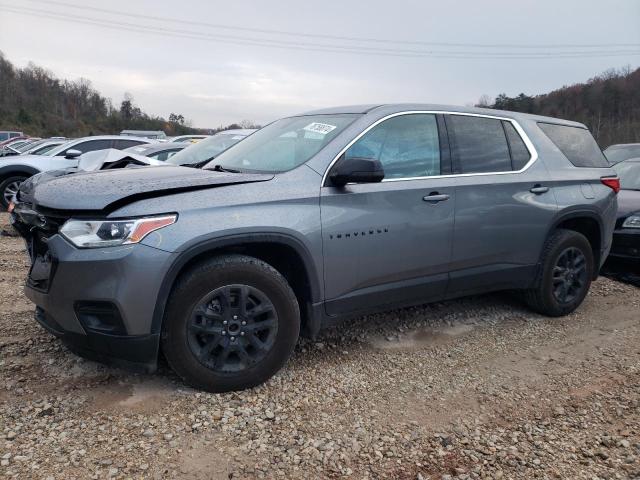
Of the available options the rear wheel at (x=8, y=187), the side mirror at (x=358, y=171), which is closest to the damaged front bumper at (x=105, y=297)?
the side mirror at (x=358, y=171)

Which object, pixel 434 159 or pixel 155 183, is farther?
pixel 434 159

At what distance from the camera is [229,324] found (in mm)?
2896

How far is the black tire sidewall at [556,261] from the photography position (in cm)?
437

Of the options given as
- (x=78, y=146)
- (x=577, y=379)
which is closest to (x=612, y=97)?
(x=78, y=146)

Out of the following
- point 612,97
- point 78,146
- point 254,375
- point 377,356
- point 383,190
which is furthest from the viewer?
point 612,97

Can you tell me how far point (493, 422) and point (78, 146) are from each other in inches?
430

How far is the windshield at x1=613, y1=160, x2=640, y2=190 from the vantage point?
22.3 ft

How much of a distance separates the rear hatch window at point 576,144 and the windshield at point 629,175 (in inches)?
Answer: 91.8

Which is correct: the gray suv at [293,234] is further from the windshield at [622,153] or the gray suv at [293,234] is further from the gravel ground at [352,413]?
the windshield at [622,153]

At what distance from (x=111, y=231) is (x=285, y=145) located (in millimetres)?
1456

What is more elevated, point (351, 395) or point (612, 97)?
point (612, 97)

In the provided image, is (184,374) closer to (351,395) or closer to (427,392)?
(351,395)

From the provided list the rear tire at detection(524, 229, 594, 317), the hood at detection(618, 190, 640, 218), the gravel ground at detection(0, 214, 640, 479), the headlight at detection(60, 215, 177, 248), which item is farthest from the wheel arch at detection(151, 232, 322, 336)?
the hood at detection(618, 190, 640, 218)

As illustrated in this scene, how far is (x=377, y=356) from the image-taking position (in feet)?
11.9
